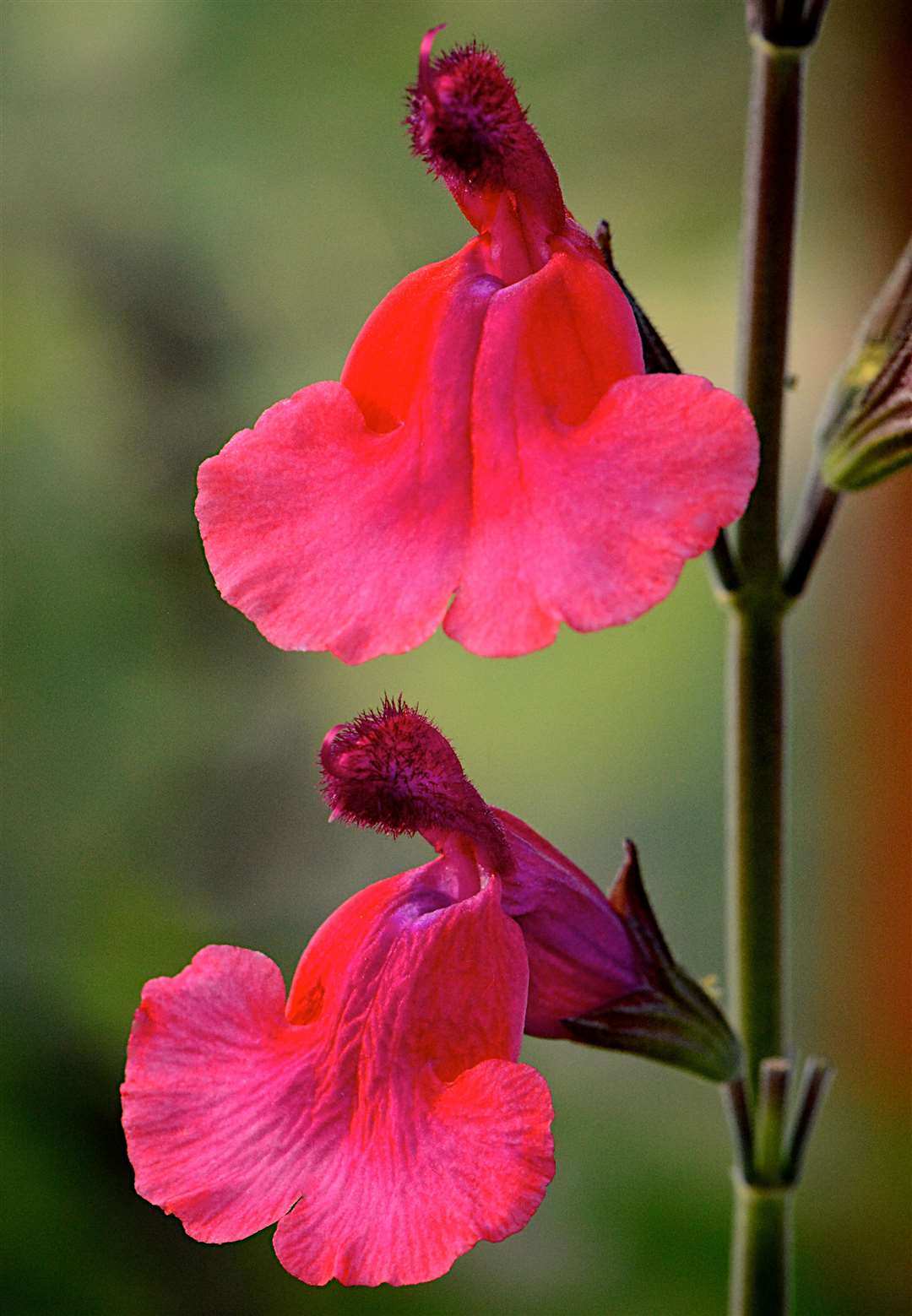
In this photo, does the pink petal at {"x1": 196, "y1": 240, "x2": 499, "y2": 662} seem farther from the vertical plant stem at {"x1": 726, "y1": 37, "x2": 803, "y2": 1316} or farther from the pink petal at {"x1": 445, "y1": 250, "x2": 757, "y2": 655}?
the vertical plant stem at {"x1": 726, "y1": 37, "x2": 803, "y2": 1316}

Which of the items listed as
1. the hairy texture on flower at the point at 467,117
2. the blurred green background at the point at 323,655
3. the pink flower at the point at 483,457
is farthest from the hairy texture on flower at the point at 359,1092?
the blurred green background at the point at 323,655

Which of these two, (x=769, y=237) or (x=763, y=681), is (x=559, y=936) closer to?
(x=763, y=681)

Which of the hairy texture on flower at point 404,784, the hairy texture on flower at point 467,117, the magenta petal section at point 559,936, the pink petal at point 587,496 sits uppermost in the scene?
the hairy texture on flower at point 467,117

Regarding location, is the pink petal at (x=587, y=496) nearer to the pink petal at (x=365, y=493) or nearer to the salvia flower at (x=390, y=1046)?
the pink petal at (x=365, y=493)

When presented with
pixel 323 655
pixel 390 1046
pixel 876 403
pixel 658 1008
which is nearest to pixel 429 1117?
pixel 390 1046

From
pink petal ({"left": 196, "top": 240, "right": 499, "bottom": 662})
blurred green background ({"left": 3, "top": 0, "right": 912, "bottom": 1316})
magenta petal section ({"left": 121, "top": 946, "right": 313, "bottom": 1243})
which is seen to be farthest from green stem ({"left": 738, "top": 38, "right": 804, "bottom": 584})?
blurred green background ({"left": 3, "top": 0, "right": 912, "bottom": 1316})

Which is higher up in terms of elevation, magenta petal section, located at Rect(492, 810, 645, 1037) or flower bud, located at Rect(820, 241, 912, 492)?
flower bud, located at Rect(820, 241, 912, 492)
